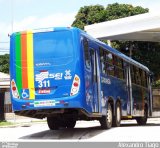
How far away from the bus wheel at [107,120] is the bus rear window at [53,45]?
3.35 metres

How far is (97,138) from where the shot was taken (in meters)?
14.2

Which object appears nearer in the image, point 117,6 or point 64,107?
point 64,107

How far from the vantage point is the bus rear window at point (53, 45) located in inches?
576

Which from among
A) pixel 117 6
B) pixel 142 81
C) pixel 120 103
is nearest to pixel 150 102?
pixel 142 81

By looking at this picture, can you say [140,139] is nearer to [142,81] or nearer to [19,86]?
[19,86]

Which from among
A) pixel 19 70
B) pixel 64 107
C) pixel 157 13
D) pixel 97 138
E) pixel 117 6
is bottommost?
pixel 97 138

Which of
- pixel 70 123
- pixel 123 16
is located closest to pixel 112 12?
pixel 123 16

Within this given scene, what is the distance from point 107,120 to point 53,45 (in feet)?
12.4

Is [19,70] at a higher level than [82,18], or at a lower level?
lower

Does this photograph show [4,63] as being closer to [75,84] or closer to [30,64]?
[30,64]

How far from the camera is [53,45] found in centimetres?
1478

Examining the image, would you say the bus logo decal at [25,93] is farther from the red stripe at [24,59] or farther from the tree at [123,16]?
the tree at [123,16]

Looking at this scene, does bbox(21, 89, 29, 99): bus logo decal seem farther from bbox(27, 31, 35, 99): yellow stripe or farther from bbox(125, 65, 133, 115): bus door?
bbox(125, 65, 133, 115): bus door

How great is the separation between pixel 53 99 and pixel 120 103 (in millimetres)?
5213
